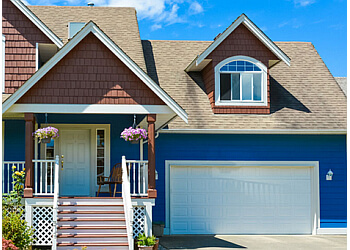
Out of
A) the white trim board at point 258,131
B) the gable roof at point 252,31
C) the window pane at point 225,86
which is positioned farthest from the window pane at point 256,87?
the white trim board at point 258,131

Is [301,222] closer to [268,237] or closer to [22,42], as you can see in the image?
[268,237]

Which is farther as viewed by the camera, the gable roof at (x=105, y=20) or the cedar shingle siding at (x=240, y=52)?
the gable roof at (x=105, y=20)

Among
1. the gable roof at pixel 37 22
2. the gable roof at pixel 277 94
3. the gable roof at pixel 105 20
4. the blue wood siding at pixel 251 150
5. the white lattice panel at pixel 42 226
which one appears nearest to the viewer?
the white lattice panel at pixel 42 226

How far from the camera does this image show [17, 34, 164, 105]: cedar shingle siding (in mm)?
12945

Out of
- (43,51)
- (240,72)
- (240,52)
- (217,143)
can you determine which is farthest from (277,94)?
(43,51)

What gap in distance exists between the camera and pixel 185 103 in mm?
17609

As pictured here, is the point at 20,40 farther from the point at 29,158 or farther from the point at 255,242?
the point at 255,242

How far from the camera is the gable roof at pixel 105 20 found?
18.8 metres

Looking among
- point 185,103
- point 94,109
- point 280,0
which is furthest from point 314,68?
point 94,109

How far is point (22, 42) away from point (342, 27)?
15.9 meters

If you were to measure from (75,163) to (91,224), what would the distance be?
4165 millimetres

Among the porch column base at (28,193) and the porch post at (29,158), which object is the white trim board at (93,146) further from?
the porch column base at (28,193)

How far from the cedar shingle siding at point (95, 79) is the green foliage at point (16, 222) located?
7.75 ft

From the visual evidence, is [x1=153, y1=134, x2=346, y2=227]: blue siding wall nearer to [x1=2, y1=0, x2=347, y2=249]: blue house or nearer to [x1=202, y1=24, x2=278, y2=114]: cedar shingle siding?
[x1=2, y1=0, x2=347, y2=249]: blue house
